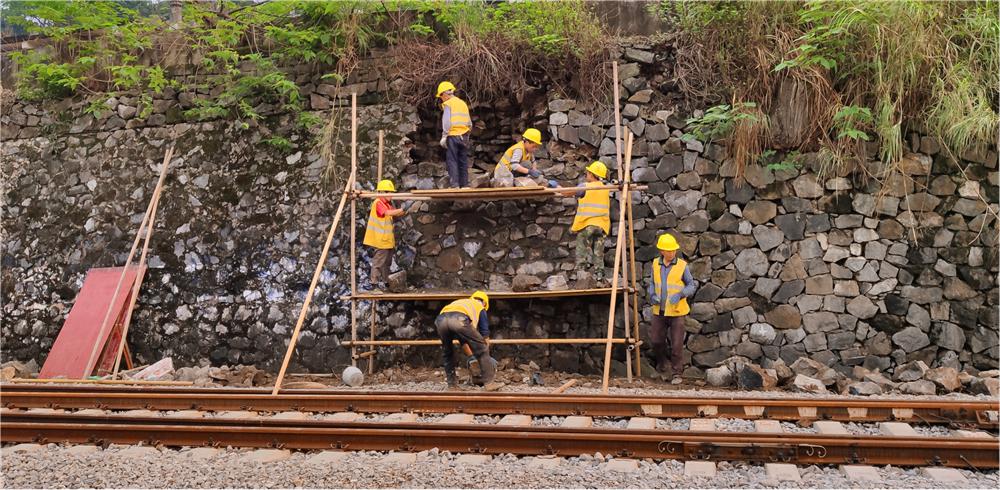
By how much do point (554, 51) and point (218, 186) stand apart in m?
4.95

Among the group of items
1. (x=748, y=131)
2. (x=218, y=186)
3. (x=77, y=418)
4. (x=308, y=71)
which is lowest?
(x=77, y=418)

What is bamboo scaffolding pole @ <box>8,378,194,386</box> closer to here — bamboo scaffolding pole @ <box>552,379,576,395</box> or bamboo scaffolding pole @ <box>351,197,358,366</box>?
bamboo scaffolding pole @ <box>351,197,358,366</box>

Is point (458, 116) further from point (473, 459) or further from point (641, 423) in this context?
point (473, 459)

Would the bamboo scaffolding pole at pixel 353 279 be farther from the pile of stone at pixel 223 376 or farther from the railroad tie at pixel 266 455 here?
the railroad tie at pixel 266 455

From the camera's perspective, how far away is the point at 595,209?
10.0 m

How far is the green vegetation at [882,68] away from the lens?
946 centimetres

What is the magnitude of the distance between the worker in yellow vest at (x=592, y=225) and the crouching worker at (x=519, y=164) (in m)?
0.51

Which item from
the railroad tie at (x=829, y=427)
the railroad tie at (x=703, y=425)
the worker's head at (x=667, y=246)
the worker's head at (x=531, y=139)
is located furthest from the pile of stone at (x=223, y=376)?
the railroad tie at (x=829, y=427)

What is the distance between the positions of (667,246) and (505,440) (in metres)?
4.21

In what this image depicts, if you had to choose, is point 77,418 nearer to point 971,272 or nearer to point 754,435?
point 754,435

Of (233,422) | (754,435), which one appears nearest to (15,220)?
(233,422)

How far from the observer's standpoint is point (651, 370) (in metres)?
9.99

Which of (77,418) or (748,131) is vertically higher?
(748,131)

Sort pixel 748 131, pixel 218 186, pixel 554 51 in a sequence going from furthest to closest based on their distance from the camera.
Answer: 1. pixel 218 186
2. pixel 554 51
3. pixel 748 131
